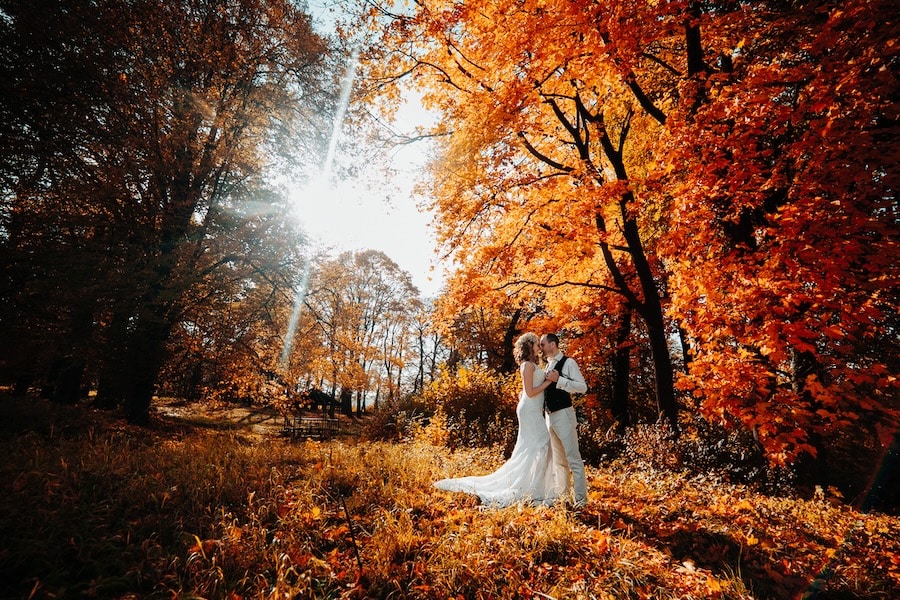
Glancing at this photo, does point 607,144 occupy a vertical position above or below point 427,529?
above

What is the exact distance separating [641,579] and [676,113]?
22.5 ft

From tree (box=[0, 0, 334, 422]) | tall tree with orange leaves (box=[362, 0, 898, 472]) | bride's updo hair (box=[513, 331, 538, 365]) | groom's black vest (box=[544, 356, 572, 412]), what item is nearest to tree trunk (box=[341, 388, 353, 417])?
tree (box=[0, 0, 334, 422])

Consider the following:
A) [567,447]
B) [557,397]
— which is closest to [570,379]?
[557,397]

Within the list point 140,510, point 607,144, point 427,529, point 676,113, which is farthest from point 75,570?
point 607,144

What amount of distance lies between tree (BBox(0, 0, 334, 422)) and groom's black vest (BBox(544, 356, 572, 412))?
8.04 meters

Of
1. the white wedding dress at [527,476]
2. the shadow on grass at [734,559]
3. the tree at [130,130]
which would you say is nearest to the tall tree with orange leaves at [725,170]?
the shadow on grass at [734,559]

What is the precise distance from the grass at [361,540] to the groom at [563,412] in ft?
1.71

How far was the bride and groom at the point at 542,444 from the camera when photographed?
4.95 m

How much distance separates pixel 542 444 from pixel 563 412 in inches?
23.2

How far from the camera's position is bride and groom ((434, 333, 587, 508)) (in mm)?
4949

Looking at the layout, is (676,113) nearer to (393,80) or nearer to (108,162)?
(393,80)

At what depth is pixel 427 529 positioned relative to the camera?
12.2 ft

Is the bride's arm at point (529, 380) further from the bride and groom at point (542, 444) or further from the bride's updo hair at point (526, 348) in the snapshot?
the bride's updo hair at point (526, 348)

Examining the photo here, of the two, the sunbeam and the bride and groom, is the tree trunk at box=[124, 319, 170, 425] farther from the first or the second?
the bride and groom
